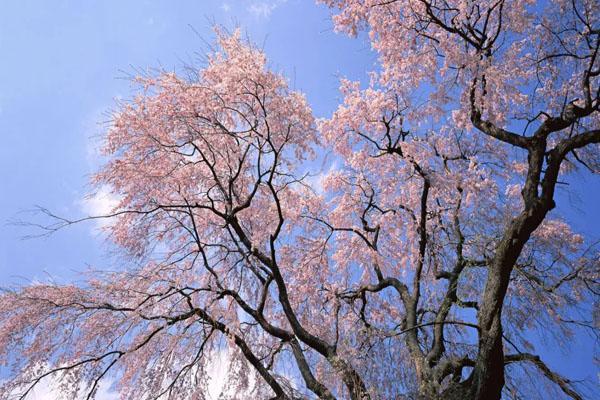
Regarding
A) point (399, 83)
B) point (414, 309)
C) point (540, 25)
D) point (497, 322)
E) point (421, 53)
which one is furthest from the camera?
point (399, 83)

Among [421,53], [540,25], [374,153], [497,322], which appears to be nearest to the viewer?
[497,322]

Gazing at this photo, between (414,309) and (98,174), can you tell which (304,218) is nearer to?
(414,309)

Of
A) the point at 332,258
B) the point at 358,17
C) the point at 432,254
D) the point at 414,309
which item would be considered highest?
the point at 358,17

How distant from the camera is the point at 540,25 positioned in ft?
20.0

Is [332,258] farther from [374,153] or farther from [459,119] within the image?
[459,119]

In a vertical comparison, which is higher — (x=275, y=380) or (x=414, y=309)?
(x=414, y=309)

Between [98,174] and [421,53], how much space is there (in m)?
5.40

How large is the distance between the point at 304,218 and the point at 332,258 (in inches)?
40.3

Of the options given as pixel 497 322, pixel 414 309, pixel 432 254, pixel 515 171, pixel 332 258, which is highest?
pixel 515 171

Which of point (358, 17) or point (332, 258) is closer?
point (358, 17)

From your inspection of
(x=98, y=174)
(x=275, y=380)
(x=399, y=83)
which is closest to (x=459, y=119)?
(x=399, y=83)

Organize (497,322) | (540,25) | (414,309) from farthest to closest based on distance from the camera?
(414,309), (540,25), (497,322)

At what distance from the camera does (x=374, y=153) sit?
8688mm

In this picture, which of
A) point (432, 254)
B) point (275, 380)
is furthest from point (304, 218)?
point (275, 380)
